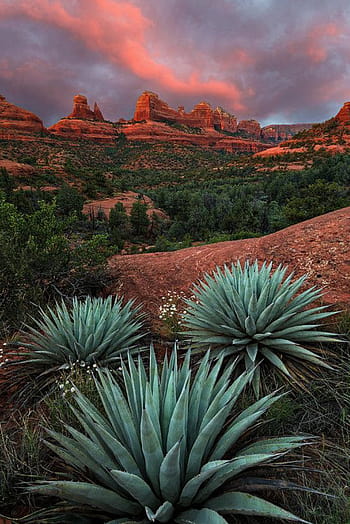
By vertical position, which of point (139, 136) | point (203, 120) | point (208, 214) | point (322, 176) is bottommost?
point (208, 214)

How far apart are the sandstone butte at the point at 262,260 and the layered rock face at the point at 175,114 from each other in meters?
150

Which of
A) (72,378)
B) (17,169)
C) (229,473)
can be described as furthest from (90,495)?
(17,169)

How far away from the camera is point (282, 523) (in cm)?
146

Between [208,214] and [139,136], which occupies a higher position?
[139,136]

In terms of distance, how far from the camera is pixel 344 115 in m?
65.0

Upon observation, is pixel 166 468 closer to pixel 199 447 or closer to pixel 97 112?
pixel 199 447

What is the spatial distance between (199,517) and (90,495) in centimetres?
51

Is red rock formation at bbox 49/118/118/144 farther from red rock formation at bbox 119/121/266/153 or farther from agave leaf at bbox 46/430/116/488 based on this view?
agave leaf at bbox 46/430/116/488

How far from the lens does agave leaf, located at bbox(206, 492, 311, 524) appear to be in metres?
1.24

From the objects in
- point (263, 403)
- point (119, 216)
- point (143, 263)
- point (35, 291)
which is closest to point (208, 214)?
point (119, 216)

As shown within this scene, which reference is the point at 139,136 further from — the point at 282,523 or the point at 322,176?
the point at 282,523

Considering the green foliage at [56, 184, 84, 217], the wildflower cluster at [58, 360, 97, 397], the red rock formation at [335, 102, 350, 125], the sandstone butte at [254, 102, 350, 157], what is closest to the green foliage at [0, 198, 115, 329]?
the wildflower cluster at [58, 360, 97, 397]

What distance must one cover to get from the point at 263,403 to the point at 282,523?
0.57 metres

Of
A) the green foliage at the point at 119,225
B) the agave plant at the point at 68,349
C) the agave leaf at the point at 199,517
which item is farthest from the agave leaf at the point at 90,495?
the green foliage at the point at 119,225
